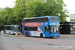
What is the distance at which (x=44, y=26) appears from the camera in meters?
30.8

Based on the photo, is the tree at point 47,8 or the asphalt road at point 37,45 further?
the tree at point 47,8

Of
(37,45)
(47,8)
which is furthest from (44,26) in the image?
(37,45)

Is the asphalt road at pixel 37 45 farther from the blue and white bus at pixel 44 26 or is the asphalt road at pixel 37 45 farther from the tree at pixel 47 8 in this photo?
the tree at pixel 47 8

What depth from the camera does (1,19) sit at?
68062 millimetres

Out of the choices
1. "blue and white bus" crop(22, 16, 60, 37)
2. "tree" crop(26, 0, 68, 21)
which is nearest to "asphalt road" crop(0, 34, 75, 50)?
"blue and white bus" crop(22, 16, 60, 37)

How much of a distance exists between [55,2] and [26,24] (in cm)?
1140

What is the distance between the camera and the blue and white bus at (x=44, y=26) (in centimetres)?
2981

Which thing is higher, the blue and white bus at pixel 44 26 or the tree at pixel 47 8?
the tree at pixel 47 8

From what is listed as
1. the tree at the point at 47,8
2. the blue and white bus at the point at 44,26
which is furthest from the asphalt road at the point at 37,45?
the tree at the point at 47,8

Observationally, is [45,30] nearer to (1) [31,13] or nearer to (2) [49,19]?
(2) [49,19]

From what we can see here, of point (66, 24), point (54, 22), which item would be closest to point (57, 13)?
point (66, 24)

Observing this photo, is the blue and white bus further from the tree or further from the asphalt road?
the asphalt road

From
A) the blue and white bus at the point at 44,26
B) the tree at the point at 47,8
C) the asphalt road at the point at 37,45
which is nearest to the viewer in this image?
the asphalt road at the point at 37,45

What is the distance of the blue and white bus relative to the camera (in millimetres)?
29812
